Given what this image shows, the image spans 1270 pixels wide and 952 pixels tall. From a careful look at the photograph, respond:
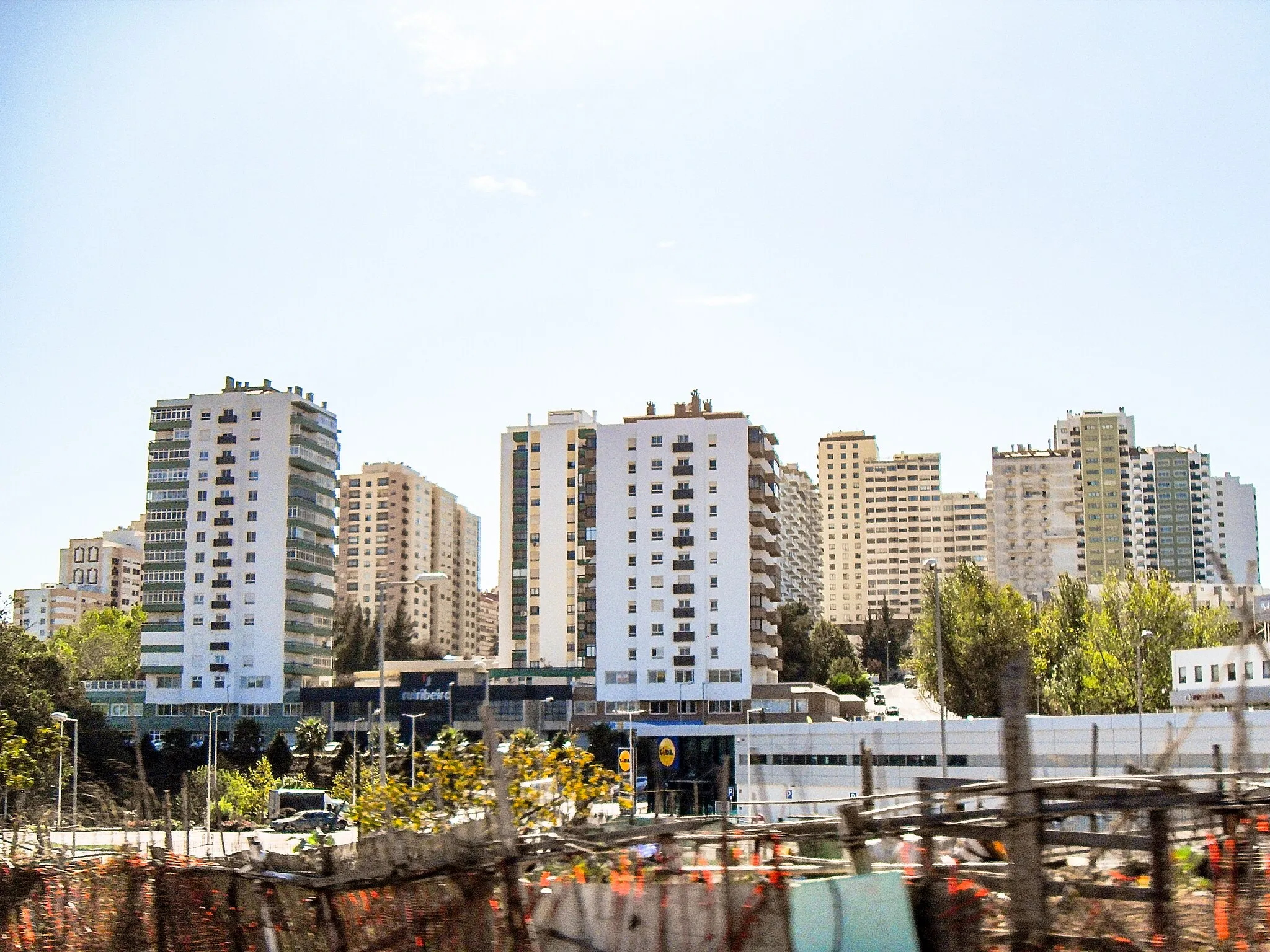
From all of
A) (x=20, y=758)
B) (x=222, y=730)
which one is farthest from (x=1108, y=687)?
(x=222, y=730)

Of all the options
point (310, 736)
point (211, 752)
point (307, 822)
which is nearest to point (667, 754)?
point (307, 822)

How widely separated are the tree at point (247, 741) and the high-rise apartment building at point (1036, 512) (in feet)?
333

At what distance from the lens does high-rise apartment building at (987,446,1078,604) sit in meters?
160

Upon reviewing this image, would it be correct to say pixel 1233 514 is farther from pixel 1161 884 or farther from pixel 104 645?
pixel 1161 884

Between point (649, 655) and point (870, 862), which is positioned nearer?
point (870, 862)

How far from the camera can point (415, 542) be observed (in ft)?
545

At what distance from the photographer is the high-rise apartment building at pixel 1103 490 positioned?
16225 cm

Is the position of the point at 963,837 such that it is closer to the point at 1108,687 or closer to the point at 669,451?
the point at 1108,687

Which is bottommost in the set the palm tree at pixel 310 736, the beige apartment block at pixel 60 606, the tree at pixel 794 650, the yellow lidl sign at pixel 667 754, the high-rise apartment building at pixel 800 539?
the palm tree at pixel 310 736

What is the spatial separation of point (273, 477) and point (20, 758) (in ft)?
237

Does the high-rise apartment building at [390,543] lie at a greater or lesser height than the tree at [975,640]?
greater

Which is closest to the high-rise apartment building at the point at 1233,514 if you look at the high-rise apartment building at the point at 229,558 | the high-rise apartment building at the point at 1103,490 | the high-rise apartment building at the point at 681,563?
the high-rise apartment building at the point at 1103,490

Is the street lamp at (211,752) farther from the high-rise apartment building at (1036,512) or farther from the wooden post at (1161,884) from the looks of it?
the high-rise apartment building at (1036,512)

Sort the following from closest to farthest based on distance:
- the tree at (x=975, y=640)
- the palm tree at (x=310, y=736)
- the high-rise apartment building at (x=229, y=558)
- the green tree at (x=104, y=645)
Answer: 1. the tree at (x=975, y=640)
2. the palm tree at (x=310, y=736)
3. the high-rise apartment building at (x=229, y=558)
4. the green tree at (x=104, y=645)
